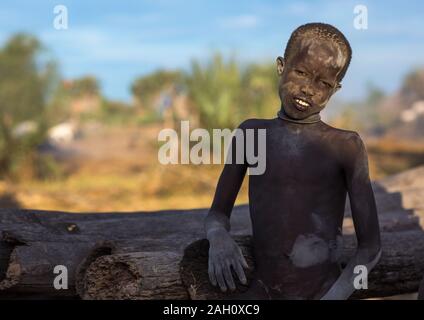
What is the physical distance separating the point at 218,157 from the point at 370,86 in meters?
40.4

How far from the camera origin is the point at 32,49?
649 inches

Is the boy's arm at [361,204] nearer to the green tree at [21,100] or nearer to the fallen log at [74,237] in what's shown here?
the fallen log at [74,237]

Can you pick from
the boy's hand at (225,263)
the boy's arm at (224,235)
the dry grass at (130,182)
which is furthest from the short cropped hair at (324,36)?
the dry grass at (130,182)

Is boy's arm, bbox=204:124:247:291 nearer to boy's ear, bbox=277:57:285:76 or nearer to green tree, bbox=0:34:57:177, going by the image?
boy's ear, bbox=277:57:285:76

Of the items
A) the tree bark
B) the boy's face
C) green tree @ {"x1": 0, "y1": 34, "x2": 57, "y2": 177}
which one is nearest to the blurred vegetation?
green tree @ {"x1": 0, "y1": 34, "x2": 57, "y2": 177}

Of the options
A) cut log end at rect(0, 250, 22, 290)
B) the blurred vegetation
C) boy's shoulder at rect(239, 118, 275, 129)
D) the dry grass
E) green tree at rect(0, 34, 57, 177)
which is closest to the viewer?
boy's shoulder at rect(239, 118, 275, 129)

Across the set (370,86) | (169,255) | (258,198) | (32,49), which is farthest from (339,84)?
(370,86)

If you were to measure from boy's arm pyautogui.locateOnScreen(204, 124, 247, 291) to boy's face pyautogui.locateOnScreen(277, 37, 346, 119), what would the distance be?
37 cm

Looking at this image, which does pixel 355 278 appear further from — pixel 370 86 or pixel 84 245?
pixel 370 86

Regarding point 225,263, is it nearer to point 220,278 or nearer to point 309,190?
point 220,278

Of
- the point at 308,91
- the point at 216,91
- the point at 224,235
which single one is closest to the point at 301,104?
the point at 308,91

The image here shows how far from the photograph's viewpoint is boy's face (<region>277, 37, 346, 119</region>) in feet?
8.84

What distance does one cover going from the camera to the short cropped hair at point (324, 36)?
272 cm

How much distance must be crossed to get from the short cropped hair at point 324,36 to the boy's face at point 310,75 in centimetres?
2
